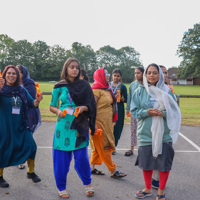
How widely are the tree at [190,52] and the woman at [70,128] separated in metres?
56.0

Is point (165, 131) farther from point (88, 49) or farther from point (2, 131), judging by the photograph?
point (88, 49)

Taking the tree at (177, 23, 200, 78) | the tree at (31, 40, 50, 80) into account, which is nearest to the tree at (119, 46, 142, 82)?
the tree at (31, 40, 50, 80)

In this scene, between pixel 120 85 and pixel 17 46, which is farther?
pixel 17 46

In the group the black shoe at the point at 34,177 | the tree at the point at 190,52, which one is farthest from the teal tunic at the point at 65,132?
the tree at the point at 190,52

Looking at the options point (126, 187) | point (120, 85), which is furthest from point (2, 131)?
point (120, 85)

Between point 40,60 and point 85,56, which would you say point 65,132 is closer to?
point 40,60

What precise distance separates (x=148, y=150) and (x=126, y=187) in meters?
0.87

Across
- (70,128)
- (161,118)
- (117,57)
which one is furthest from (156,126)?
(117,57)

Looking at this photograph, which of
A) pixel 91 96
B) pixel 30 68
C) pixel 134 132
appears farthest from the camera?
pixel 30 68

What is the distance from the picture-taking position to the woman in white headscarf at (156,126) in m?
3.33

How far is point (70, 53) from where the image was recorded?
300 feet

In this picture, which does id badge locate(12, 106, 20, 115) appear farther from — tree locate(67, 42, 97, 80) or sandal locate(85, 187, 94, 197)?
tree locate(67, 42, 97, 80)

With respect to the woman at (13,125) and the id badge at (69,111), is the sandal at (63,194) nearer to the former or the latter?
the woman at (13,125)

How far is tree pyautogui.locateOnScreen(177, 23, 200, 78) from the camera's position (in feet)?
182
